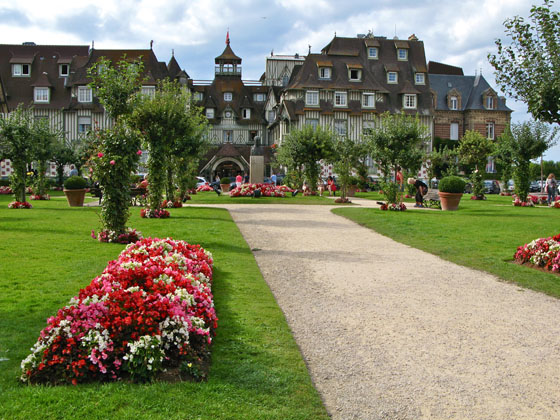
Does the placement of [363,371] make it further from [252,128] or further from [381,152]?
[252,128]

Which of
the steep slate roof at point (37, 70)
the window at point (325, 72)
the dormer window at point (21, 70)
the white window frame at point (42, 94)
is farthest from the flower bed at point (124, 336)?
the dormer window at point (21, 70)

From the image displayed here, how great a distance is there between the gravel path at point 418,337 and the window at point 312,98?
45268 millimetres

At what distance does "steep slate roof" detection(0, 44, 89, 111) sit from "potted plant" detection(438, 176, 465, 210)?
4321 cm

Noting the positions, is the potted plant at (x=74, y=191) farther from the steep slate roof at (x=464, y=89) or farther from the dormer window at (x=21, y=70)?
the steep slate roof at (x=464, y=89)

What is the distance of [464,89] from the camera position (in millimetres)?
66438

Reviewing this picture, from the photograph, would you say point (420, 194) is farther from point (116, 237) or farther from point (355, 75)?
point (355, 75)

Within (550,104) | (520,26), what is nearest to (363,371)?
(550,104)

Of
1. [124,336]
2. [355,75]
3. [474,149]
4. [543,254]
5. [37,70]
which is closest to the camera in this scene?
[124,336]

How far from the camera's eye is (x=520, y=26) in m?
11.3

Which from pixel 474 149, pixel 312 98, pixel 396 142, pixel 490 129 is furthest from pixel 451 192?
pixel 490 129

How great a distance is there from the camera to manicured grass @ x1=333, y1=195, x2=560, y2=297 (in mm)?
9414

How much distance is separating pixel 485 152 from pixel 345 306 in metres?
42.1

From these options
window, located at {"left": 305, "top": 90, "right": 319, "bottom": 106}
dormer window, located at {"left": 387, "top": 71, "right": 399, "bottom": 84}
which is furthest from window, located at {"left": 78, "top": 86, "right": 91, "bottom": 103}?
dormer window, located at {"left": 387, "top": 71, "right": 399, "bottom": 84}

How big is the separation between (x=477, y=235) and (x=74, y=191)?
52.8 feet
